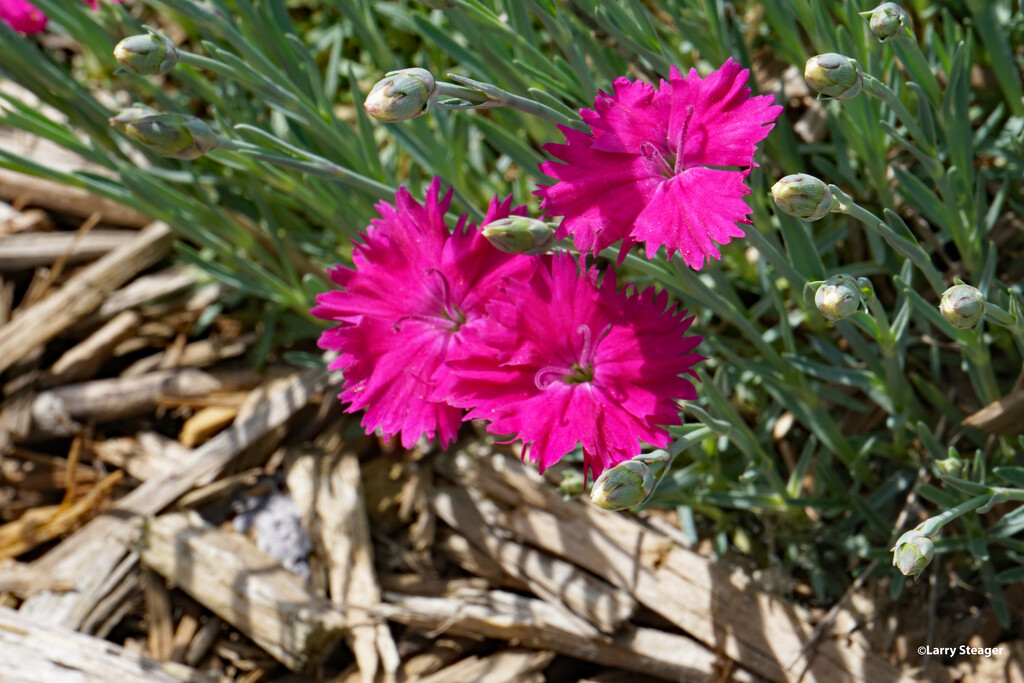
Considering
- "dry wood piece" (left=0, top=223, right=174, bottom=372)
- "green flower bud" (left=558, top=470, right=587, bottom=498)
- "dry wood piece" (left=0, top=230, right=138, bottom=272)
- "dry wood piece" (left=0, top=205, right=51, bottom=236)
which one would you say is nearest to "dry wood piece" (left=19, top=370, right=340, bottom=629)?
"dry wood piece" (left=0, top=223, right=174, bottom=372)

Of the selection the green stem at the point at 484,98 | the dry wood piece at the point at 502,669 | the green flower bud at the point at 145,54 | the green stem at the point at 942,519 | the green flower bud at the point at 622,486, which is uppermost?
the green flower bud at the point at 145,54

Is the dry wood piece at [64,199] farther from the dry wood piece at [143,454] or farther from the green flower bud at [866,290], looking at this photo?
the green flower bud at [866,290]

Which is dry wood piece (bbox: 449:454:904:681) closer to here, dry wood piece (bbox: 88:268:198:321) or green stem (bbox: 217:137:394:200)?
green stem (bbox: 217:137:394:200)

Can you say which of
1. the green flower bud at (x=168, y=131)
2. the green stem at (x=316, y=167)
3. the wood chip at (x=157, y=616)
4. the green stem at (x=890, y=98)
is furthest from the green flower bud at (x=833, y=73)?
the wood chip at (x=157, y=616)

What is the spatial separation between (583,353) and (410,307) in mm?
277

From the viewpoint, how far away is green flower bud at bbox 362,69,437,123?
1085mm

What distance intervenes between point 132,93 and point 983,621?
2.41 m

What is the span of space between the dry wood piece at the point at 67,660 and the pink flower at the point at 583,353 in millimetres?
956

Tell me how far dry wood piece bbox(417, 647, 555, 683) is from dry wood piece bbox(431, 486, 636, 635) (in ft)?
0.37

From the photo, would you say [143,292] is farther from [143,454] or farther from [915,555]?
[915,555]

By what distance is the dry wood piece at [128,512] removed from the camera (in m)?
1.84

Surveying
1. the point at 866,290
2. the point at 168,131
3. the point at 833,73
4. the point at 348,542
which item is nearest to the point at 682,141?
the point at 833,73

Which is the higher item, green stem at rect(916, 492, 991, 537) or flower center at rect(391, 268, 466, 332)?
flower center at rect(391, 268, 466, 332)

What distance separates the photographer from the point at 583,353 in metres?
1.20
